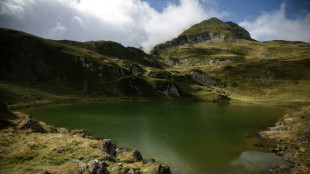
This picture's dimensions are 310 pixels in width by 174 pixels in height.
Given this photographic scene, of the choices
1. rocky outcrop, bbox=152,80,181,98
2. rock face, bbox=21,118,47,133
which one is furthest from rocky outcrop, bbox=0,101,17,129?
rocky outcrop, bbox=152,80,181,98

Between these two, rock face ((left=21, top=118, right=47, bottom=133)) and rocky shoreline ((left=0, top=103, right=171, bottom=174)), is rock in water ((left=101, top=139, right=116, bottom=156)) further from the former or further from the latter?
rock face ((left=21, top=118, right=47, bottom=133))

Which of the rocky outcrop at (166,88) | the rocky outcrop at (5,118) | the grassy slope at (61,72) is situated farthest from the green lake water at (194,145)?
the rocky outcrop at (166,88)

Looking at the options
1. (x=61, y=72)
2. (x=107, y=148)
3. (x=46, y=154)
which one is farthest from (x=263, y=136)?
(x=61, y=72)

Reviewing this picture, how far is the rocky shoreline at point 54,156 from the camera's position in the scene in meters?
22.5

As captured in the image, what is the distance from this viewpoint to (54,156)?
26.2 meters

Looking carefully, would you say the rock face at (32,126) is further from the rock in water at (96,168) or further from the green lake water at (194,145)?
the rock in water at (96,168)

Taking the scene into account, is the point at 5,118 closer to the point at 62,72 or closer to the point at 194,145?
the point at 194,145

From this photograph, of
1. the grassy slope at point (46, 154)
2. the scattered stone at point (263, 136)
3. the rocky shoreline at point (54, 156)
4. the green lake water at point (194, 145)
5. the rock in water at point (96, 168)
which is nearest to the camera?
the rock in water at point (96, 168)

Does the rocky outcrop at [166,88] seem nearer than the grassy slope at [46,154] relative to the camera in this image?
No

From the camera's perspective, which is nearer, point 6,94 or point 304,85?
point 6,94

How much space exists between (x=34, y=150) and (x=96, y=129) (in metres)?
31.6

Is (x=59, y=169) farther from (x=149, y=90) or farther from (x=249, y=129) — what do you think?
(x=149, y=90)

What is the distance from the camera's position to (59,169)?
891 inches

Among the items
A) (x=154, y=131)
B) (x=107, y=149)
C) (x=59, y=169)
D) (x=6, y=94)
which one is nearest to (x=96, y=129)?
(x=154, y=131)
